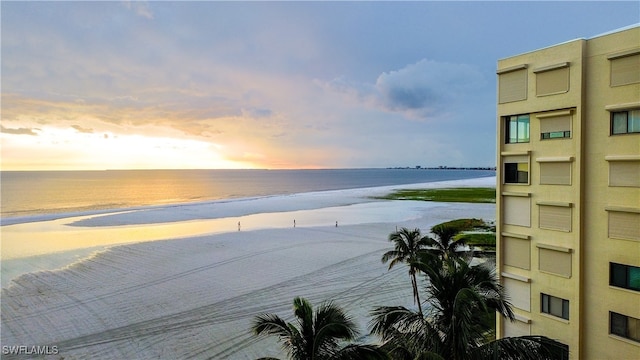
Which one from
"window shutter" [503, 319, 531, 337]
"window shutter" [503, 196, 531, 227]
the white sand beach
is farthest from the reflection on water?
"window shutter" [503, 196, 531, 227]

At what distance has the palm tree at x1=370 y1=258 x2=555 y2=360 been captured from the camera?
28.9 feet

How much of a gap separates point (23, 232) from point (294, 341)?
5168 cm

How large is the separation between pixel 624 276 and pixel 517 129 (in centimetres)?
606

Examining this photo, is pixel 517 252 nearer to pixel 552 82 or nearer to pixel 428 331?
pixel 552 82

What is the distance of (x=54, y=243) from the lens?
38469 mm

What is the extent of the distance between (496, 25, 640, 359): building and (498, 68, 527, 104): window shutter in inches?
1.5

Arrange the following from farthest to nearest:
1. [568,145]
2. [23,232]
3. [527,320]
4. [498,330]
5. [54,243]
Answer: [23,232]
[54,243]
[498,330]
[527,320]
[568,145]

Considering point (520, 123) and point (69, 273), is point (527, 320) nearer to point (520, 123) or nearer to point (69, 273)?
point (520, 123)

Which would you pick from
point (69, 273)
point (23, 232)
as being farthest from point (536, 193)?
point (23, 232)

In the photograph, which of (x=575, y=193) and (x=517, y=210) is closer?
(x=575, y=193)

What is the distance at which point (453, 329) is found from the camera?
Result: 8.85m

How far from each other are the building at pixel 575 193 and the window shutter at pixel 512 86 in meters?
0.04

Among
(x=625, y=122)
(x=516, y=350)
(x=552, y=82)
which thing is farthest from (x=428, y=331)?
(x=552, y=82)

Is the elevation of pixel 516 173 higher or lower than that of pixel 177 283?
higher
